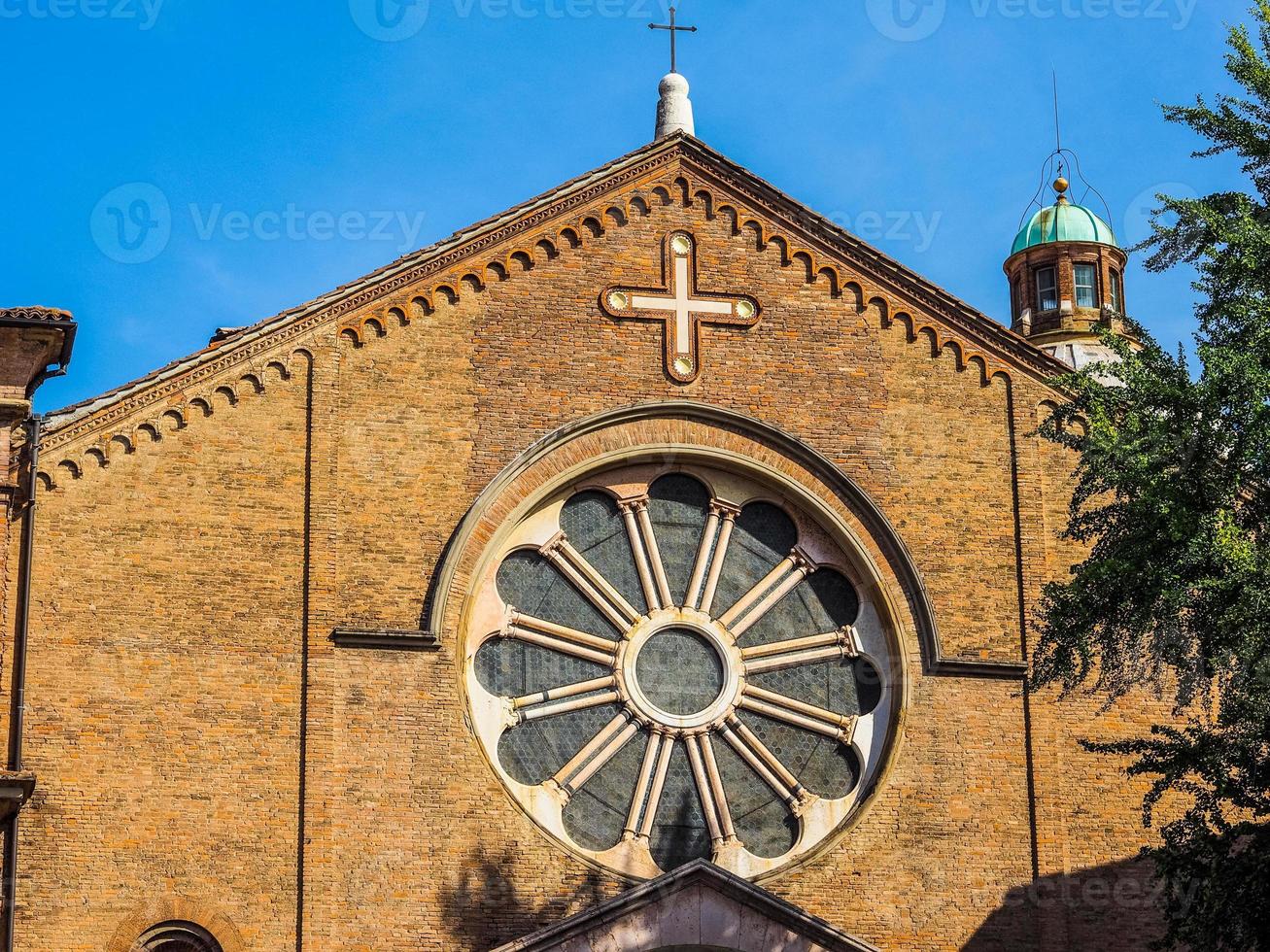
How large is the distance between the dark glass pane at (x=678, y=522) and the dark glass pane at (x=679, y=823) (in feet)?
5.60

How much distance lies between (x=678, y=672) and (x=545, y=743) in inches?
59.1

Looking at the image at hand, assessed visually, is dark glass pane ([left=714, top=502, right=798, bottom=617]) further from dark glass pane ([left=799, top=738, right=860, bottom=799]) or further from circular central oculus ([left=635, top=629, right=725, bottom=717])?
→ dark glass pane ([left=799, top=738, right=860, bottom=799])

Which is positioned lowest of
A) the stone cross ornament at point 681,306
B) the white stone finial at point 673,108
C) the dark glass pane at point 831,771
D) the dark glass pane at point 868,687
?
the dark glass pane at point 831,771

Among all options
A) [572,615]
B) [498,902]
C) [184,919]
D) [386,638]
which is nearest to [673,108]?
[572,615]

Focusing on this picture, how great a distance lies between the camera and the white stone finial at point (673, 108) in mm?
24500

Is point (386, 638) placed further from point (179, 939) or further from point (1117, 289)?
point (1117, 289)

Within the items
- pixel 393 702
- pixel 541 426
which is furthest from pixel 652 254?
pixel 393 702

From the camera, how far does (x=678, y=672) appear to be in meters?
22.5

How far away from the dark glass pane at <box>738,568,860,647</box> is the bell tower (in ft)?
37.7

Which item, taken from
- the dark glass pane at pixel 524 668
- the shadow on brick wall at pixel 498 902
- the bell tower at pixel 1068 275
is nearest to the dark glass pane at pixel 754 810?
the dark glass pane at pixel 524 668

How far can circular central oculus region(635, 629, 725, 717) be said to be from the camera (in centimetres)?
2236

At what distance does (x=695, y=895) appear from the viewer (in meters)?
20.2

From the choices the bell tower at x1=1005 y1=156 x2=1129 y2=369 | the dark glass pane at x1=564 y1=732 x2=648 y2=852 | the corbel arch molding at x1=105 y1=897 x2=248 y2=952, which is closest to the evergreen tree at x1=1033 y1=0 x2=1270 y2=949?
the dark glass pane at x1=564 y1=732 x2=648 y2=852

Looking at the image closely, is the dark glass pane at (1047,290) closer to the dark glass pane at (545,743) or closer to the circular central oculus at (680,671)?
the circular central oculus at (680,671)
